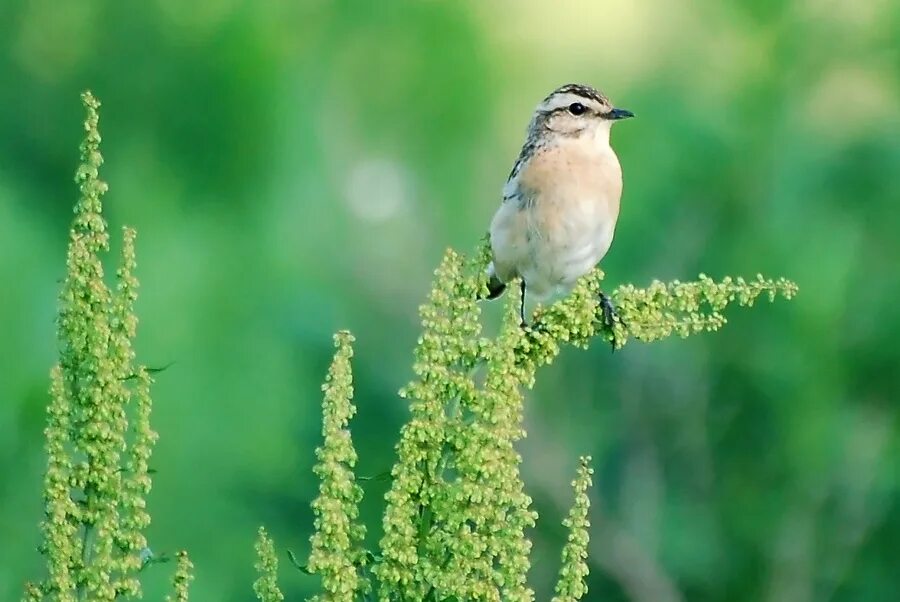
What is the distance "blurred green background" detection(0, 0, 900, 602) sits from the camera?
3211 millimetres

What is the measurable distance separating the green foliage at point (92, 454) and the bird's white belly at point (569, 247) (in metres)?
0.98

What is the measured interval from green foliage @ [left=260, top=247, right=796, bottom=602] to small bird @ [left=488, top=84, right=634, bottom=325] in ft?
2.91

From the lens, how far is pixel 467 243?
123 inches

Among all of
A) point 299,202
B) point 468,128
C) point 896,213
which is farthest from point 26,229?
point 896,213

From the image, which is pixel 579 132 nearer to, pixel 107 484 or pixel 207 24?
pixel 107 484

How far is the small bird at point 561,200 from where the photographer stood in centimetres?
186

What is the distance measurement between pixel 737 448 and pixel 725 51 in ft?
3.10

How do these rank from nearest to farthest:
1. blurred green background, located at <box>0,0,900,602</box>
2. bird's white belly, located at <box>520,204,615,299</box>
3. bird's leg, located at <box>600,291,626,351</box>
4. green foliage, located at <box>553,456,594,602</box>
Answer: green foliage, located at <box>553,456,594,602</box>
bird's leg, located at <box>600,291,626,351</box>
bird's white belly, located at <box>520,204,615,299</box>
blurred green background, located at <box>0,0,900,602</box>

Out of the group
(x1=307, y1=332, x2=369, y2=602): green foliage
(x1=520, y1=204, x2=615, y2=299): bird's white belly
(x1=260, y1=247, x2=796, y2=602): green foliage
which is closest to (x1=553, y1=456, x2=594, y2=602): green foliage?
(x1=260, y1=247, x2=796, y2=602): green foliage

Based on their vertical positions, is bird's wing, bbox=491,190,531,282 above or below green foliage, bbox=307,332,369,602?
above

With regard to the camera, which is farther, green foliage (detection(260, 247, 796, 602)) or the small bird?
the small bird

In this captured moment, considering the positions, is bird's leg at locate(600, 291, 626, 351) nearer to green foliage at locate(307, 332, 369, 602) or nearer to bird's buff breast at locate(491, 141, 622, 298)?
green foliage at locate(307, 332, 369, 602)

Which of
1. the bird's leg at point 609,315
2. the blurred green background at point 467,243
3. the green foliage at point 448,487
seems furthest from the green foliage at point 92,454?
the blurred green background at point 467,243

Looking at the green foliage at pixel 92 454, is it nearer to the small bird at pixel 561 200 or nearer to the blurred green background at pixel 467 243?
the small bird at pixel 561 200
